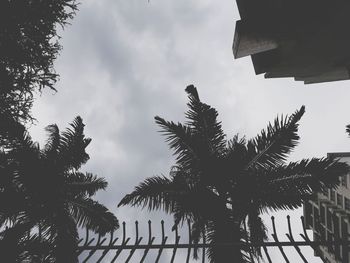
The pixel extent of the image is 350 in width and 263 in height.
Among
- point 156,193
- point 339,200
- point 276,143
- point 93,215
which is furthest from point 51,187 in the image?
point 339,200

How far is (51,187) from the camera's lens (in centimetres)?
1349

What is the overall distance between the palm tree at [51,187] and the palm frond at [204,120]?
169 inches

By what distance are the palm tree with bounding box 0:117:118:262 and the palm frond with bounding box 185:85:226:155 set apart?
4.29m

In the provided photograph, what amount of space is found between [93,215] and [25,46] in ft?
23.3

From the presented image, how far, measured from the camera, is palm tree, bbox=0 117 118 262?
1230 cm

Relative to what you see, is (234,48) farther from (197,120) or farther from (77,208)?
(77,208)

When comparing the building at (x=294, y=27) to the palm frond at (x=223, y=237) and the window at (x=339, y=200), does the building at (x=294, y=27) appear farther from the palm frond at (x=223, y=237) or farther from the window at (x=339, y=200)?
the window at (x=339, y=200)

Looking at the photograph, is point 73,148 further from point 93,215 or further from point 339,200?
point 339,200

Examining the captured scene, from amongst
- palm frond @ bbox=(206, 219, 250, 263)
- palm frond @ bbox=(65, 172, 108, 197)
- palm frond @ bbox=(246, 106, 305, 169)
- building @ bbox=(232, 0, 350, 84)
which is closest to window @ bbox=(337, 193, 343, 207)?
palm frond @ bbox=(65, 172, 108, 197)

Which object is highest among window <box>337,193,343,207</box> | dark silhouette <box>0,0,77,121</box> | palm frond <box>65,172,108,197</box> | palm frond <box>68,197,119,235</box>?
window <box>337,193,343,207</box>

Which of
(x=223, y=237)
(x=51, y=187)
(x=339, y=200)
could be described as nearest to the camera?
(x=223, y=237)

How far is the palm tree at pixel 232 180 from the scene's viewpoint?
9.32 meters

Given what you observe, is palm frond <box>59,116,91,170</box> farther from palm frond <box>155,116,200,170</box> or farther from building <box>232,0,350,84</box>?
building <box>232,0,350,84</box>

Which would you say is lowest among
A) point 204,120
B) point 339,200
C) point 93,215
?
point 93,215
